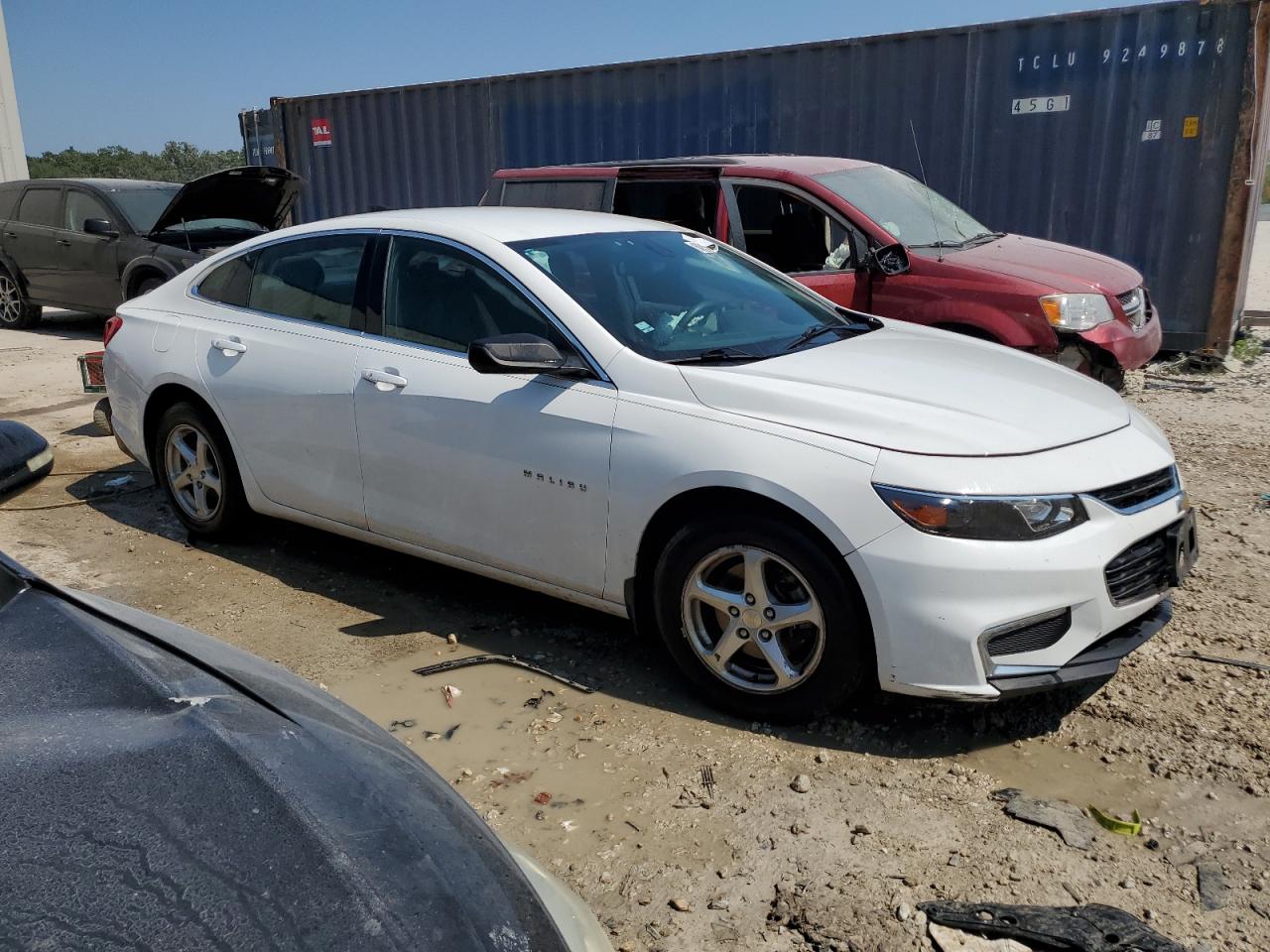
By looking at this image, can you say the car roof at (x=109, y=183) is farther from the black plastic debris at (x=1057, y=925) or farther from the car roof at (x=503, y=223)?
the black plastic debris at (x=1057, y=925)

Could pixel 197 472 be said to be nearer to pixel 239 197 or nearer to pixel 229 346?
pixel 229 346

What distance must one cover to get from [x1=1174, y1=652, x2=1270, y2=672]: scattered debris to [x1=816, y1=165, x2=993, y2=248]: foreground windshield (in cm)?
350

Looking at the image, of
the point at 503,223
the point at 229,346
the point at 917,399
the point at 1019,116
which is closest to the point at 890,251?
the point at 503,223

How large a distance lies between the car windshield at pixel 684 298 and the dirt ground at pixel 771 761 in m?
1.20

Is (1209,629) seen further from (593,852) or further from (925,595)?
(593,852)

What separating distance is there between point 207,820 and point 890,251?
5596mm

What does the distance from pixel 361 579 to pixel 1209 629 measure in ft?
11.5

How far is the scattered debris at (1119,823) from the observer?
2.96 meters

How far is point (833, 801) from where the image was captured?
3.12m

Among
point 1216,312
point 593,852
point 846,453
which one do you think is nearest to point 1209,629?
point 846,453

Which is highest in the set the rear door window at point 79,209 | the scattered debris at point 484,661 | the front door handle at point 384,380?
A: the rear door window at point 79,209

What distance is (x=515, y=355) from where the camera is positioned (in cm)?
367

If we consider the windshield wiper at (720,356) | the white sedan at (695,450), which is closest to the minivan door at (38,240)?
the white sedan at (695,450)

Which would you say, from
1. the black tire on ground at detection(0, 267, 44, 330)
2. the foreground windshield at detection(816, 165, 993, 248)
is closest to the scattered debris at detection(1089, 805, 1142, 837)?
the foreground windshield at detection(816, 165, 993, 248)
